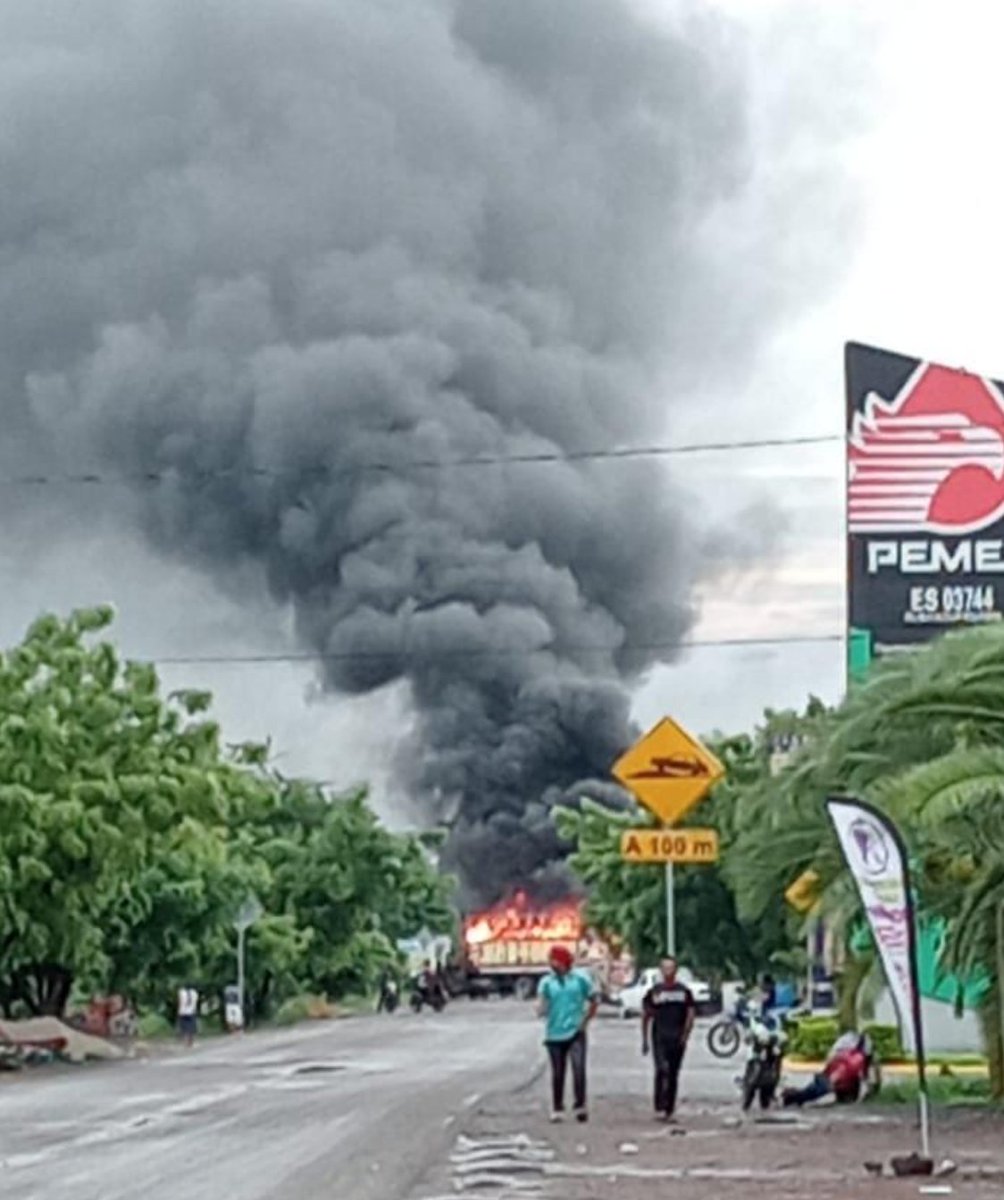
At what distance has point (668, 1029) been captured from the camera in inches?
941

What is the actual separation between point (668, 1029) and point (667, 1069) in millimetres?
422

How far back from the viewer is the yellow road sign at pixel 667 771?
2441cm

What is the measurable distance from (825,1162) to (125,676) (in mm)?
26935

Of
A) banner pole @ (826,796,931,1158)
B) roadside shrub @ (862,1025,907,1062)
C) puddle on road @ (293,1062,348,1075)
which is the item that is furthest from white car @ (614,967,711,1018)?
banner pole @ (826,796,931,1158)

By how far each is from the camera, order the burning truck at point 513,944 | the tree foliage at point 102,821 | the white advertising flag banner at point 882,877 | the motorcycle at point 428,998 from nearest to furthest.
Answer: the white advertising flag banner at point 882,877 < the tree foliage at point 102,821 < the motorcycle at point 428,998 < the burning truck at point 513,944

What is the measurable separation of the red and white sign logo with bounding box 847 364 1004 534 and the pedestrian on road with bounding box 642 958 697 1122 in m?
14.5

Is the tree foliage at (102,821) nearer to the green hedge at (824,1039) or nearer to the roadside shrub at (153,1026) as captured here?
the roadside shrub at (153,1026)

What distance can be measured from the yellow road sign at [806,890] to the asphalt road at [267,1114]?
234 cm

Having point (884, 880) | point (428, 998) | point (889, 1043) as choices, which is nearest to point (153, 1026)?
point (428, 998)

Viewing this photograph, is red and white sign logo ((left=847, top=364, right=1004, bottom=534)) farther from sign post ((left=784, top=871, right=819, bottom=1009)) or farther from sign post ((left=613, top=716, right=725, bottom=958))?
sign post ((left=613, top=716, right=725, bottom=958))

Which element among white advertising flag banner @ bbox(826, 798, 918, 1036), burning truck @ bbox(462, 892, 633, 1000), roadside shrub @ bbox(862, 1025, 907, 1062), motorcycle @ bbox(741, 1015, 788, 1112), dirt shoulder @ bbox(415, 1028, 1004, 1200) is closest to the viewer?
dirt shoulder @ bbox(415, 1028, 1004, 1200)

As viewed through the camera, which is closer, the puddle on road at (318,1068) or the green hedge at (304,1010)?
the puddle on road at (318,1068)

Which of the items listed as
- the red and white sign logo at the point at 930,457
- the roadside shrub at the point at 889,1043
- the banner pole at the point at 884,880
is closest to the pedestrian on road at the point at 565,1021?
the banner pole at the point at 884,880

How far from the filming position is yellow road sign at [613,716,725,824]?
24.4 m
